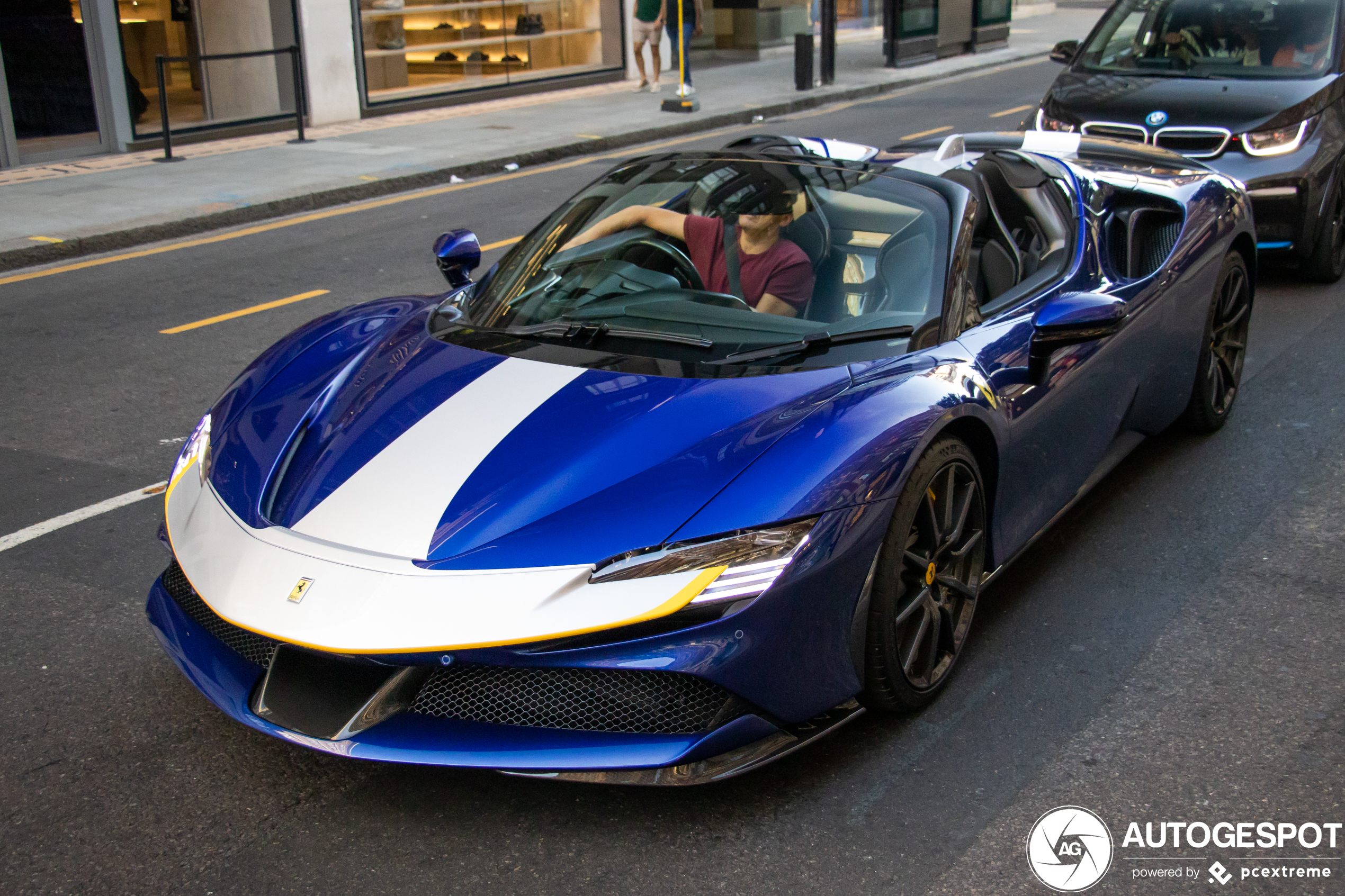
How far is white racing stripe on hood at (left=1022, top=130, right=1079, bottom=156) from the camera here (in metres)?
5.61

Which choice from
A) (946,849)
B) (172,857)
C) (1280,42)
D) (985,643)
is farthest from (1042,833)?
(1280,42)

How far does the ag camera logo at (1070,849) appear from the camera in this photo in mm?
2754

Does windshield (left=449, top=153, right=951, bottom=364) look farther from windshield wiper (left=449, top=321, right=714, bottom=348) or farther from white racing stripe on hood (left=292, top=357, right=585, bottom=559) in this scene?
white racing stripe on hood (left=292, top=357, right=585, bottom=559)

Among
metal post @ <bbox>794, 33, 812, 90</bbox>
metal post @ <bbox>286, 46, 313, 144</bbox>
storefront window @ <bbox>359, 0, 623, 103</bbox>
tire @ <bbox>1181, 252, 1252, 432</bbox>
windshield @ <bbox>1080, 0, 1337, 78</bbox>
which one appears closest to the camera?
tire @ <bbox>1181, 252, 1252, 432</bbox>

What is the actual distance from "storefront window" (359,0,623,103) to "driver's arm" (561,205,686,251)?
13891 mm

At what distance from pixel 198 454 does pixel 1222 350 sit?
13.0 ft

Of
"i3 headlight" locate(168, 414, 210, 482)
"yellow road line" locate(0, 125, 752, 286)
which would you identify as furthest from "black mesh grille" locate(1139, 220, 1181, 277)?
"yellow road line" locate(0, 125, 752, 286)

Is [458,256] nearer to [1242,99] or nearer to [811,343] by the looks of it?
[811,343]

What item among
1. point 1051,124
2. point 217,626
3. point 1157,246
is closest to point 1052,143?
point 1157,246

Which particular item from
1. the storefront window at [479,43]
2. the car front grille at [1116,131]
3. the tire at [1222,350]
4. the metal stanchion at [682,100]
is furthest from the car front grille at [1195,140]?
the storefront window at [479,43]

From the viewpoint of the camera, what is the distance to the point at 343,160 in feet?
44.5

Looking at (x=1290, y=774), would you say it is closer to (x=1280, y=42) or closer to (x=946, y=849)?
(x=946, y=849)

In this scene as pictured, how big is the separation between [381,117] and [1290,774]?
1575 centimetres

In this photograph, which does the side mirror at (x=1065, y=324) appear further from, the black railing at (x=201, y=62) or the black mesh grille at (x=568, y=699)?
the black railing at (x=201, y=62)
